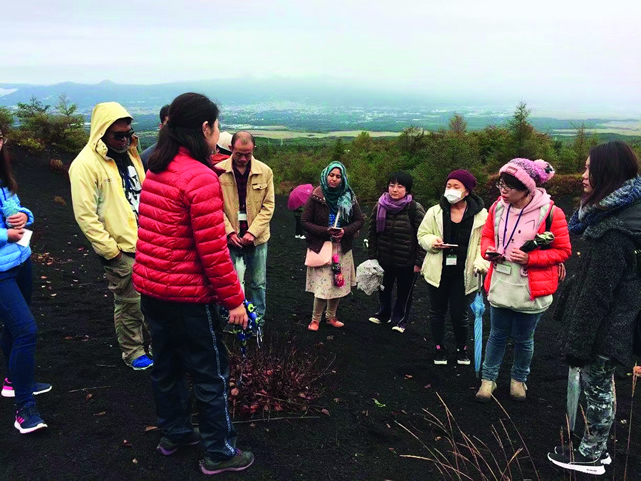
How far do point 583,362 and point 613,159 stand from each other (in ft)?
4.17

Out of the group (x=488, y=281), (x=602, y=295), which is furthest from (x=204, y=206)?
(x=488, y=281)

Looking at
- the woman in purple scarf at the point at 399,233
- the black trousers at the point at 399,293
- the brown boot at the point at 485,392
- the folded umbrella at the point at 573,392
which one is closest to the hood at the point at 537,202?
the folded umbrella at the point at 573,392

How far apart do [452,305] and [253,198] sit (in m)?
2.30

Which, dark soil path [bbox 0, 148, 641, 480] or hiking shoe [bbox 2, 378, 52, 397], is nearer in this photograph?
dark soil path [bbox 0, 148, 641, 480]

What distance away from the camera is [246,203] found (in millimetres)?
5000

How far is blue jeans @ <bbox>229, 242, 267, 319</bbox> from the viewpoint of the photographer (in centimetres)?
506

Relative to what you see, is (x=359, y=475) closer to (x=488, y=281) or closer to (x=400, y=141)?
(x=488, y=281)

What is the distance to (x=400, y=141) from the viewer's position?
17.6m

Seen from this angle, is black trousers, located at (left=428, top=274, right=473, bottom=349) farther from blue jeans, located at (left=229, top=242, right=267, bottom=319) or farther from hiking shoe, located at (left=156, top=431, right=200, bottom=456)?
hiking shoe, located at (left=156, top=431, right=200, bottom=456)

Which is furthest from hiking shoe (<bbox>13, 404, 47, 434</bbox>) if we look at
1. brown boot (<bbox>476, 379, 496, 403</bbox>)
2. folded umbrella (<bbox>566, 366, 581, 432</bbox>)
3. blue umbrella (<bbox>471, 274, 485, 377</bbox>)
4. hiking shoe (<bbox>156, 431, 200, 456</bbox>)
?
folded umbrella (<bbox>566, 366, 581, 432</bbox>)

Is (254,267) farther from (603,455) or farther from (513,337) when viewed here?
(603,455)

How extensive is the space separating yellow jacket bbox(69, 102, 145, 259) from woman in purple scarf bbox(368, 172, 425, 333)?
2.77m

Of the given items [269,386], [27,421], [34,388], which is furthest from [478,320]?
[34,388]

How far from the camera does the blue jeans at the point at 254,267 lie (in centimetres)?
506
